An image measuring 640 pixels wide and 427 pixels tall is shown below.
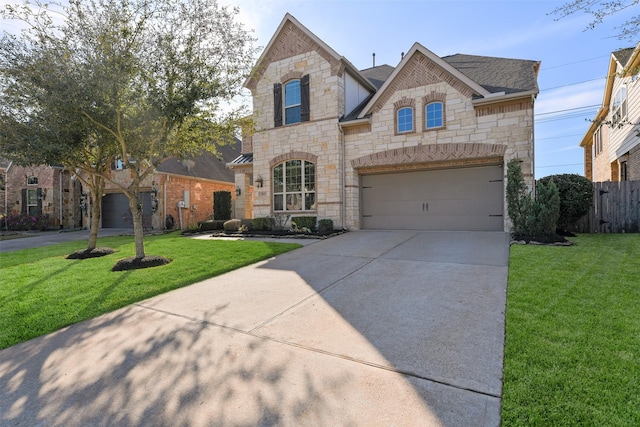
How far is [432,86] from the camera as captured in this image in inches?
423

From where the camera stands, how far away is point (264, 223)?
13.0 metres

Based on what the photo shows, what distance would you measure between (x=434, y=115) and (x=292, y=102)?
573cm

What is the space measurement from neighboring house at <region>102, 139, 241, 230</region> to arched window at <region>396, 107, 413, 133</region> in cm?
1085

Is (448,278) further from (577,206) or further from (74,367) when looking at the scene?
(577,206)

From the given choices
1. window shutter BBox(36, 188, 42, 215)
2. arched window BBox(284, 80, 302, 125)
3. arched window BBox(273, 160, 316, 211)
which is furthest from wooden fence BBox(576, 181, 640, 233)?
window shutter BBox(36, 188, 42, 215)

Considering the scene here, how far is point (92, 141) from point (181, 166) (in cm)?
985

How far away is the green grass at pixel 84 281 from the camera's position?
4160 millimetres

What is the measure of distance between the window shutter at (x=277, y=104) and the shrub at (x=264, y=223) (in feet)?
13.2

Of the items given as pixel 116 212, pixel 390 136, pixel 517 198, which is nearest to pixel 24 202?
pixel 116 212

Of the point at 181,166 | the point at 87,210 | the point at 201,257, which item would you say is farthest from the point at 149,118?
the point at 87,210

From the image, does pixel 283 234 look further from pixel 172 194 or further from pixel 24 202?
pixel 24 202

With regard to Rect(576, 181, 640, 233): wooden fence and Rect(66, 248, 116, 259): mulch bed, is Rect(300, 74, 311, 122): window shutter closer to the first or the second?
Rect(66, 248, 116, 259): mulch bed

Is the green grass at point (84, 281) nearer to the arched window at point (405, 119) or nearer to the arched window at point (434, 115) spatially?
the arched window at point (405, 119)

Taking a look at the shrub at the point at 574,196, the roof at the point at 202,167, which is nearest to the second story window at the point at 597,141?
the shrub at the point at 574,196
